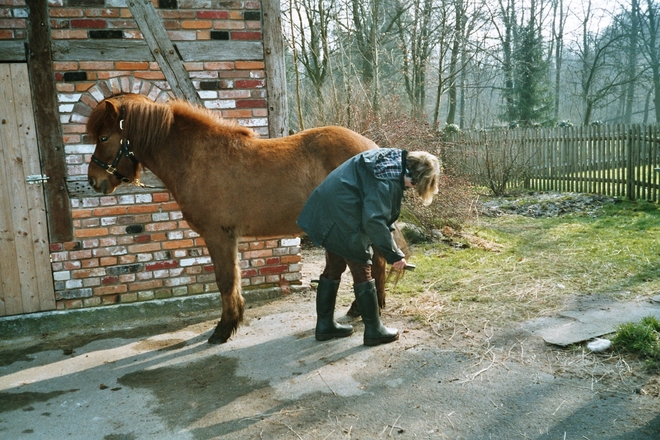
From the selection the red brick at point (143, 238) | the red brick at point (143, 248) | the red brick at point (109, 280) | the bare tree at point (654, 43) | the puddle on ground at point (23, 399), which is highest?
the bare tree at point (654, 43)

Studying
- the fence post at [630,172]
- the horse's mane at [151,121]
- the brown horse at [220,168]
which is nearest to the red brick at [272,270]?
the brown horse at [220,168]

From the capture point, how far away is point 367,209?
372cm

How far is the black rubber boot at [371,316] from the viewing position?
4.18 m

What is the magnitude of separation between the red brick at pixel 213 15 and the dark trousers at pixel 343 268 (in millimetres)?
2891

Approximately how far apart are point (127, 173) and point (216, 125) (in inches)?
37.6

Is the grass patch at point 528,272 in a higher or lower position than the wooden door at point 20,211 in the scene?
lower

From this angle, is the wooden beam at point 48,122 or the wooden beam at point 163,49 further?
the wooden beam at point 163,49

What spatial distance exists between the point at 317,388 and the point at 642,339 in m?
2.54

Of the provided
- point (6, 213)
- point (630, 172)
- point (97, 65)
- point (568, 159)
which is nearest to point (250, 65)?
point (97, 65)

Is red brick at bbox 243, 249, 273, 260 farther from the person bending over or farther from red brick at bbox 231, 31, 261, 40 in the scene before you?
red brick at bbox 231, 31, 261, 40

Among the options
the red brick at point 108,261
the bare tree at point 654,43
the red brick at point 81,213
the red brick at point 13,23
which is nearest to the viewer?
the red brick at point 13,23

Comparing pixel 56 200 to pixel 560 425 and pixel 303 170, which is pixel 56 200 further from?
pixel 560 425

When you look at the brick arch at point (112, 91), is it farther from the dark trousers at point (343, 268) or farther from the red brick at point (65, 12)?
the dark trousers at point (343, 268)

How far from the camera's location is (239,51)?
17.9ft
